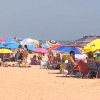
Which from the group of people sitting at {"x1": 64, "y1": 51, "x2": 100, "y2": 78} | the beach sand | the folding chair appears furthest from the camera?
the folding chair

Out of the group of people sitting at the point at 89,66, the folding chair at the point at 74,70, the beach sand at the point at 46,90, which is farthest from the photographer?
the folding chair at the point at 74,70

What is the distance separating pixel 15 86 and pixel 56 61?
6486 millimetres

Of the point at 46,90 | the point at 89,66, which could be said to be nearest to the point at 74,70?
the point at 89,66

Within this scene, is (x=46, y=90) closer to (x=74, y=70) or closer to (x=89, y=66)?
(x=89, y=66)

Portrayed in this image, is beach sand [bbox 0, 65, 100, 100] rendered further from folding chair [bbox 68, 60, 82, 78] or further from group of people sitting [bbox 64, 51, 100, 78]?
folding chair [bbox 68, 60, 82, 78]

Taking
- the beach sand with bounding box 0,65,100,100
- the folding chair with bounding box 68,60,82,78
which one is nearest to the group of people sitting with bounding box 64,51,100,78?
the folding chair with bounding box 68,60,82,78

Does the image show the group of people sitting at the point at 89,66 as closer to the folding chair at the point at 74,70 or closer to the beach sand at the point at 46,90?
the folding chair at the point at 74,70

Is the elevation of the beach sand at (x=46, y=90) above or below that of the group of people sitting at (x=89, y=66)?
below

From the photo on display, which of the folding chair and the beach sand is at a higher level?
the folding chair

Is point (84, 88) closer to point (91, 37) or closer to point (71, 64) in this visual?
point (71, 64)

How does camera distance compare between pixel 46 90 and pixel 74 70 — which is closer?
pixel 46 90

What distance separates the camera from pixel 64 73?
34.9ft

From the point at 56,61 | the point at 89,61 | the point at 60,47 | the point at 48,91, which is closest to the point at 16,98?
the point at 48,91

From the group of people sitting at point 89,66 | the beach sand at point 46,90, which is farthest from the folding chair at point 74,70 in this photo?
the beach sand at point 46,90
